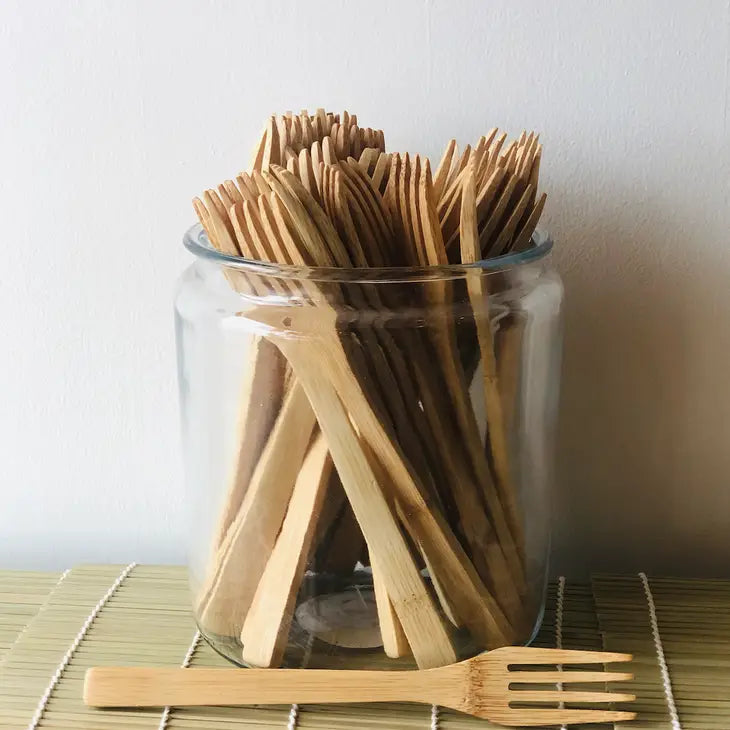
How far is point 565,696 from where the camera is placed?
46cm

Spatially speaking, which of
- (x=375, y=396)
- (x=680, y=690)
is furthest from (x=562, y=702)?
(x=375, y=396)

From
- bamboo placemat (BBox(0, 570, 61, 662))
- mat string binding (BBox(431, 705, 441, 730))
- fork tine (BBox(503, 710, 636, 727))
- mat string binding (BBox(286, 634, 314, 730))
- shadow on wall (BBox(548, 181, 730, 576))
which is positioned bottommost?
fork tine (BBox(503, 710, 636, 727))

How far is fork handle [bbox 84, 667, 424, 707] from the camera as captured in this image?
0.47 metres

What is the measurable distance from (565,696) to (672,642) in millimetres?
106

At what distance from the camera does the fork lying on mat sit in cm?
46

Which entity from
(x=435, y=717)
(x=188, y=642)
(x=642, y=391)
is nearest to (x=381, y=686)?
(x=435, y=717)

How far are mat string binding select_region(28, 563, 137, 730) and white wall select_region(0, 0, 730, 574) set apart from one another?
0.07 m

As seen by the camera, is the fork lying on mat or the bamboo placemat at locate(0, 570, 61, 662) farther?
the bamboo placemat at locate(0, 570, 61, 662)

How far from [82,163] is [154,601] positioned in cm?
28

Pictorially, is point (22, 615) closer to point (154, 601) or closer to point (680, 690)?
point (154, 601)

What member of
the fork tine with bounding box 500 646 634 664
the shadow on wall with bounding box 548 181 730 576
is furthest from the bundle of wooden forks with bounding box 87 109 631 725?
the shadow on wall with bounding box 548 181 730 576

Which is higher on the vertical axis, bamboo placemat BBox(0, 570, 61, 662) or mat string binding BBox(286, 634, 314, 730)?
bamboo placemat BBox(0, 570, 61, 662)

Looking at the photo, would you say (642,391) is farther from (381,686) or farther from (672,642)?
(381,686)

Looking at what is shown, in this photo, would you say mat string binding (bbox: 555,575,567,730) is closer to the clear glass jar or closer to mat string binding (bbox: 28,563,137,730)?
the clear glass jar
